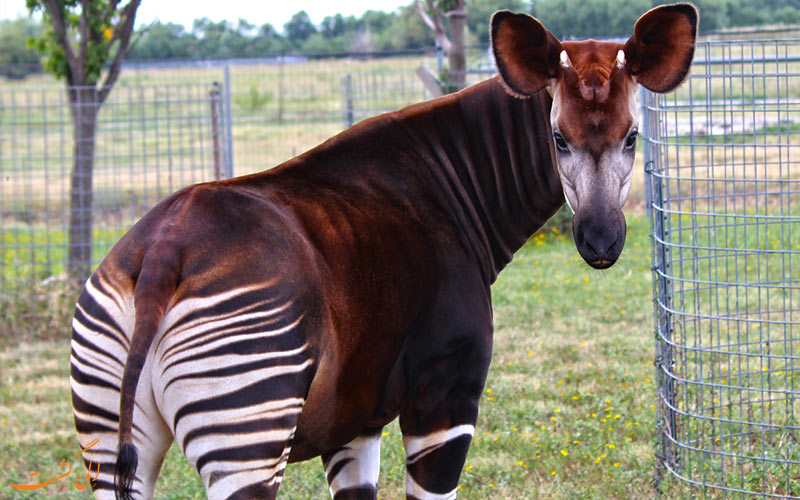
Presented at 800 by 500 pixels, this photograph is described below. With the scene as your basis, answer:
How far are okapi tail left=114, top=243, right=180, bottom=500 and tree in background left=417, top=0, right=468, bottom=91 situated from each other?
7605 mm

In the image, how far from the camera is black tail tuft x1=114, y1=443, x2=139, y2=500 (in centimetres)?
198

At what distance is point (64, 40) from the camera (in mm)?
7371

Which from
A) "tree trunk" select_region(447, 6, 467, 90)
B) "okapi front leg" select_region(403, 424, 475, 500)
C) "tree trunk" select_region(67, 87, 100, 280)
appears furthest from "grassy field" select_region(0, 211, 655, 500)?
"tree trunk" select_region(447, 6, 467, 90)

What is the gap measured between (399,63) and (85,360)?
16.1m

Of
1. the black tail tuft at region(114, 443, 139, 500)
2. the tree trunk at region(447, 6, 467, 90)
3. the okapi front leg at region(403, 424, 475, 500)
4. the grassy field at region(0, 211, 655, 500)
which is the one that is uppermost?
the tree trunk at region(447, 6, 467, 90)

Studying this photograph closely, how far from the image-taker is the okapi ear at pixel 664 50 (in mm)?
2643

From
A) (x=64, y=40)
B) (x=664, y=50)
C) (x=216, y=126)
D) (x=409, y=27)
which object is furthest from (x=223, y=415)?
(x=409, y=27)

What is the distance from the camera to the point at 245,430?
207cm

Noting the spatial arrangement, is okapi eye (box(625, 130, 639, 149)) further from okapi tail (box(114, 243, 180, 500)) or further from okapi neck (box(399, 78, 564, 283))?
okapi tail (box(114, 243, 180, 500))

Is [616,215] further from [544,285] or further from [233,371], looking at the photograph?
[544,285]

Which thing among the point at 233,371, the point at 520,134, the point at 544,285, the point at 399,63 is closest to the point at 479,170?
the point at 520,134

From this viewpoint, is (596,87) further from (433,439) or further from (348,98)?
(348,98)

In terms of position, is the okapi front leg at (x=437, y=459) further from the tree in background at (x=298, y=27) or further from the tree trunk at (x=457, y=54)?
the tree in background at (x=298, y=27)

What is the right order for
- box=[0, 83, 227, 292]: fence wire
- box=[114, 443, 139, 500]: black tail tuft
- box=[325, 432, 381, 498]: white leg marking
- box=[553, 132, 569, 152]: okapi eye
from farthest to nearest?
box=[0, 83, 227, 292]: fence wire, box=[325, 432, 381, 498]: white leg marking, box=[553, 132, 569, 152]: okapi eye, box=[114, 443, 139, 500]: black tail tuft
